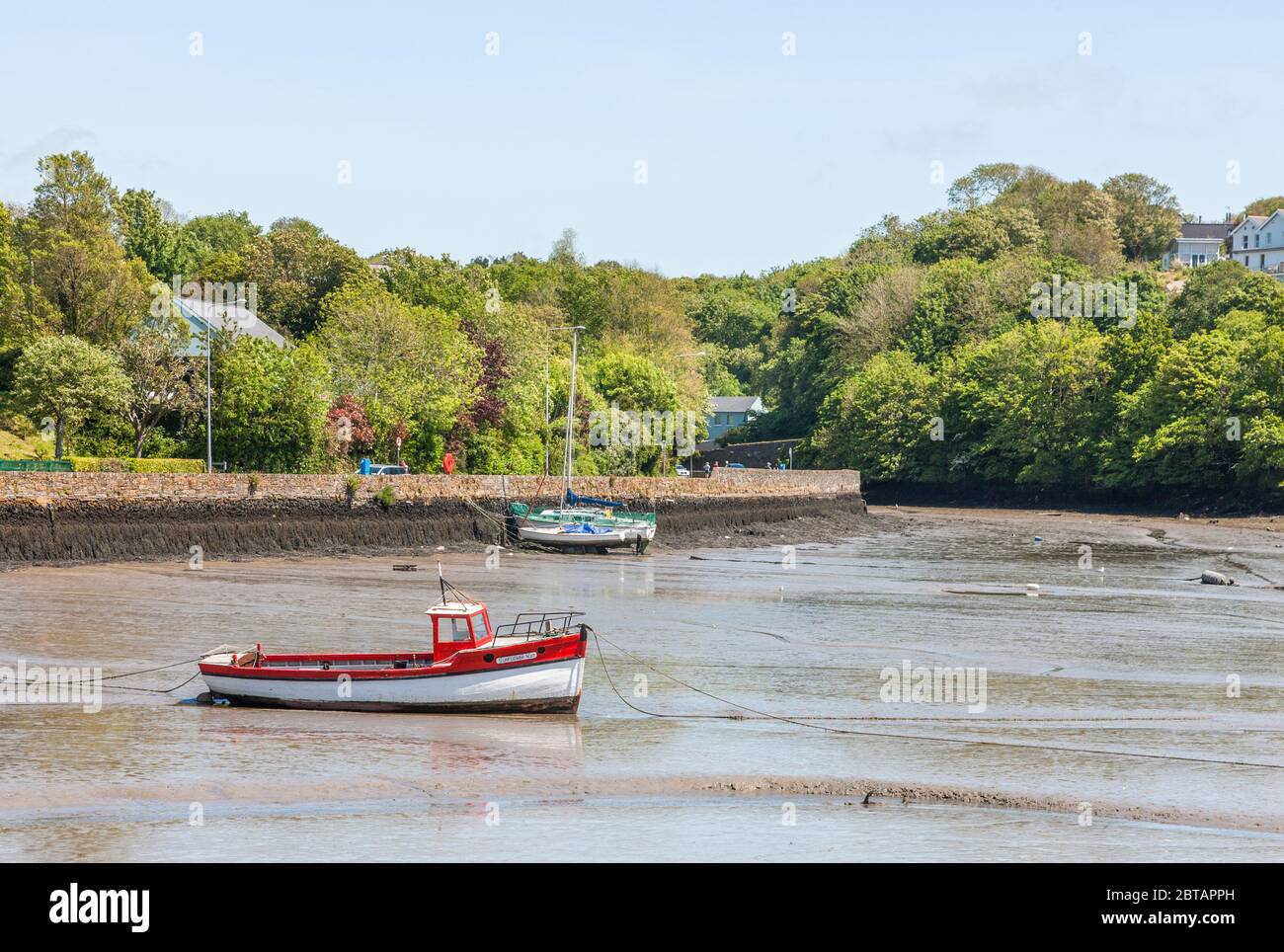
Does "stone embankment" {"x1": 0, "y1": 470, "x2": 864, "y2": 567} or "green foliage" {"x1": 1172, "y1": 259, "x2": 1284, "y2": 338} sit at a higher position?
"green foliage" {"x1": 1172, "y1": 259, "x2": 1284, "y2": 338}

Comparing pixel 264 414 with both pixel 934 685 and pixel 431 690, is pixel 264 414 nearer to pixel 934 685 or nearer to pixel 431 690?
pixel 431 690

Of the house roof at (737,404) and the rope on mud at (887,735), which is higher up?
the house roof at (737,404)

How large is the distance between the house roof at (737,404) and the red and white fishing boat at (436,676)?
124m

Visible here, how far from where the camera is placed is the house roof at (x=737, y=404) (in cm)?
14675

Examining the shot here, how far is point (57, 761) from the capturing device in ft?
61.7

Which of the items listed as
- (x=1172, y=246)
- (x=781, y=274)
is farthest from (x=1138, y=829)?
(x=781, y=274)

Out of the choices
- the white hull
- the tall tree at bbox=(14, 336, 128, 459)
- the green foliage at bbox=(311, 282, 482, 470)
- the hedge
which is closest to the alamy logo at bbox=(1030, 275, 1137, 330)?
the green foliage at bbox=(311, 282, 482, 470)

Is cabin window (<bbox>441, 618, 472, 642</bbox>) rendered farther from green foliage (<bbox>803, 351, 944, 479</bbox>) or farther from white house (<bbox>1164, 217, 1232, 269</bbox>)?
white house (<bbox>1164, 217, 1232, 269</bbox>)

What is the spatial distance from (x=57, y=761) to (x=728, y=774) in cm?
886

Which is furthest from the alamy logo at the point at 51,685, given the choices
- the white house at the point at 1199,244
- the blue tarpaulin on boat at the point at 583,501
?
the white house at the point at 1199,244

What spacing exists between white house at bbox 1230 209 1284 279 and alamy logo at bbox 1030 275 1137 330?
49003mm

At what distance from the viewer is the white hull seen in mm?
22328

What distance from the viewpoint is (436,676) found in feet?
73.2
